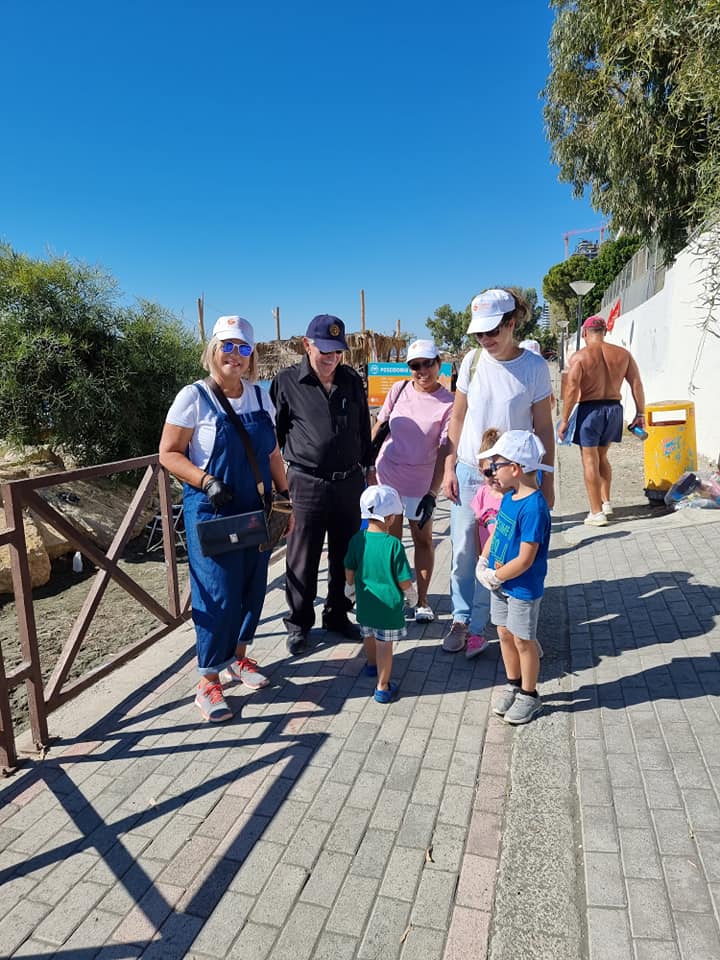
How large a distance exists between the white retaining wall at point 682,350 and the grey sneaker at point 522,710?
5.83 metres

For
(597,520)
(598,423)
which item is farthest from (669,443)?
(597,520)

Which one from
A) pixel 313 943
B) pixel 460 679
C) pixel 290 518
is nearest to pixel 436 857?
pixel 313 943

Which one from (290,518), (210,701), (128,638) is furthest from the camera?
(128,638)

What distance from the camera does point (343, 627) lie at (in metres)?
3.99

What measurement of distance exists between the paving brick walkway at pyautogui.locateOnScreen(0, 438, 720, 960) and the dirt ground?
94 centimetres

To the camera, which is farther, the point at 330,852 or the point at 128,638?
the point at 128,638

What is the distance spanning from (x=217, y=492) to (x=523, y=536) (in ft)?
4.48

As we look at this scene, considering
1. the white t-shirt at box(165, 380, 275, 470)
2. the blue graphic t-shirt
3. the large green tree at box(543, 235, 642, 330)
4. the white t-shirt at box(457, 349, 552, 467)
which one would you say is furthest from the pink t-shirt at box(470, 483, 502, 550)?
the large green tree at box(543, 235, 642, 330)

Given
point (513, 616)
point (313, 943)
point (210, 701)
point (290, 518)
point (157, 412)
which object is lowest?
point (313, 943)

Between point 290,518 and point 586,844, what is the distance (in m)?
1.95

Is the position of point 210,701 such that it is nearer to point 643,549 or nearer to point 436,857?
point 436,857

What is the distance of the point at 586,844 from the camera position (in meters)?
2.18

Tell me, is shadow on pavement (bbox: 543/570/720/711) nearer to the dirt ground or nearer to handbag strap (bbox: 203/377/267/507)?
handbag strap (bbox: 203/377/267/507)

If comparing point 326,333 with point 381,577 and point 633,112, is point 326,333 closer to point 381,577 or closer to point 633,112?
point 381,577
